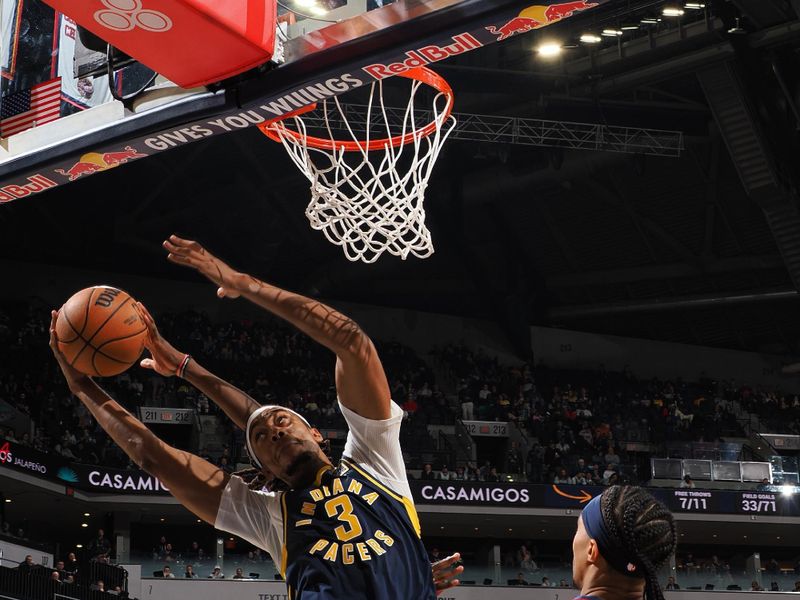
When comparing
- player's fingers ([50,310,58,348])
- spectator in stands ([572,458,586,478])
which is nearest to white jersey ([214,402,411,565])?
player's fingers ([50,310,58,348])

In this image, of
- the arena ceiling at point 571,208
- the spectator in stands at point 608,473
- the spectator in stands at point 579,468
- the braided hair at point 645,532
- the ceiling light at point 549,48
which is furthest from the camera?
the spectator in stands at point 579,468

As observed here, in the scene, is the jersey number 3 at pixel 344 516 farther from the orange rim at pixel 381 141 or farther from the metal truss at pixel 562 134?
the metal truss at pixel 562 134

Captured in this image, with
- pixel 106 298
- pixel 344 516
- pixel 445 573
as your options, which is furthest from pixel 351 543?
pixel 106 298

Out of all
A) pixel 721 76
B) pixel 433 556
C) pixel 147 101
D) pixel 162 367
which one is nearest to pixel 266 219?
pixel 433 556

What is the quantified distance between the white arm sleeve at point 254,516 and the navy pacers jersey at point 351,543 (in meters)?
0.04

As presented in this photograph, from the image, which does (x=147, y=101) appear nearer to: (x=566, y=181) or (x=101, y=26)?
(x=101, y=26)

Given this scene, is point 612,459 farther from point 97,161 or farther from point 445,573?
point 445,573

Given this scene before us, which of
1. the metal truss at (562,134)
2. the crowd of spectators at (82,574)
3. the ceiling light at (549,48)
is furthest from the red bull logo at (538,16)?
the metal truss at (562,134)

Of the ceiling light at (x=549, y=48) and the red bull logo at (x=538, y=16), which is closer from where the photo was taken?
the red bull logo at (x=538, y=16)

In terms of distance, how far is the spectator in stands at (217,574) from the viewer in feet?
61.6

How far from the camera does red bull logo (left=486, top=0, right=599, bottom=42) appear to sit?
491 cm

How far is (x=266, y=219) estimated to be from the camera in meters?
27.2

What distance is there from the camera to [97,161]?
5969mm

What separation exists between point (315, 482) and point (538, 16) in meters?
2.60
